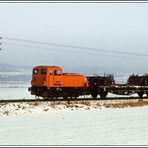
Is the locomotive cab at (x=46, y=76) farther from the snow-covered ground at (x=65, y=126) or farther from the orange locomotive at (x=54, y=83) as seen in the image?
the snow-covered ground at (x=65, y=126)

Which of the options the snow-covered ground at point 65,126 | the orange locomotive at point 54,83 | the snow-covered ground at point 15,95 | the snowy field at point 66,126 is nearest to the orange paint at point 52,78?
the orange locomotive at point 54,83

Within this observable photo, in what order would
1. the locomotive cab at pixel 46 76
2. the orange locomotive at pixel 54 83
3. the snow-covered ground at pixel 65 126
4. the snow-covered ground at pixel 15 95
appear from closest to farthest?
the snow-covered ground at pixel 65 126
the orange locomotive at pixel 54 83
the locomotive cab at pixel 46 76
the snow-covered ground at pixel 15 95

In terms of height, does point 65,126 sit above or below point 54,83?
below

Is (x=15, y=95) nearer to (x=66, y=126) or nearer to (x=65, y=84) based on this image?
(x=65, y=84)

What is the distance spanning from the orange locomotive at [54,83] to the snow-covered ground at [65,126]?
4.85m

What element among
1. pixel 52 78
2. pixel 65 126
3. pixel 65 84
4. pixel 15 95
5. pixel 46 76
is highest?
pixel 46 76

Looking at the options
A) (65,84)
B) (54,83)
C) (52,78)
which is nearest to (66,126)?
(54,83)

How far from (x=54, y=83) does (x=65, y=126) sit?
14587 mm

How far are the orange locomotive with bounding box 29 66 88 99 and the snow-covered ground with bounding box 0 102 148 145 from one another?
485 cm

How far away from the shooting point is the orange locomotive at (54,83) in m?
33.7

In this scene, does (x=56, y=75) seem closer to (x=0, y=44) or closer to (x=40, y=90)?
(x=40, y=90)

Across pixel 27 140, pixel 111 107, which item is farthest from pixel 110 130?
pixel 111 107

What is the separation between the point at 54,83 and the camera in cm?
3397

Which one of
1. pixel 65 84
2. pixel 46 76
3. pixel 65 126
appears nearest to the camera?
pixel 65 126
